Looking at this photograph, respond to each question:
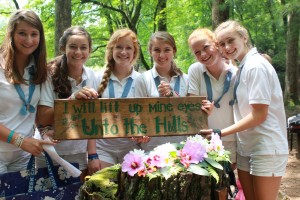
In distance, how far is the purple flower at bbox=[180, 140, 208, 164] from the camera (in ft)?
7.60

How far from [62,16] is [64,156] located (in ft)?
14.0

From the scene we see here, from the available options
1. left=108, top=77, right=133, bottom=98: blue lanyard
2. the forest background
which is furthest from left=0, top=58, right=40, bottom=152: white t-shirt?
the forest background

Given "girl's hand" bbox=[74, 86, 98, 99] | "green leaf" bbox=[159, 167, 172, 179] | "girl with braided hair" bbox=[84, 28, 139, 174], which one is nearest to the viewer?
"green leaf" bbox=[159, 167, 172, 179]

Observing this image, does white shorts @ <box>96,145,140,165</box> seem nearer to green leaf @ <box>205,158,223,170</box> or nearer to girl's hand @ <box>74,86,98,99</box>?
girl's hand @ <box>74,86,98,99</box>

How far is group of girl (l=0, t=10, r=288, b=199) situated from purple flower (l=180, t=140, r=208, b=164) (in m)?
0.44

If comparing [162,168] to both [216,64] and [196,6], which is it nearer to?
[216,64]

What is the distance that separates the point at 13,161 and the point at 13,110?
461 millimetres

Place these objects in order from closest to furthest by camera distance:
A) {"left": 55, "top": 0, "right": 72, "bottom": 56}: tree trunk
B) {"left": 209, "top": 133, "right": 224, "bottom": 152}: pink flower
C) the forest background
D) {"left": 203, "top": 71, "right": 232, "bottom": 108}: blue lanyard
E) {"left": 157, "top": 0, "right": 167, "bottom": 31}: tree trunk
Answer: {"left": 209, "top": 133, "right": 224, "bottom": 152}: pink flower → {"left": 203, "top": 71, "right": 232, "bottom": 108}: blue lanyard → {"left": 55, "top": 0, "right": 72, "bottom": 56}: tree trunk → the forest background → {"left": 157, "top": 0, "right": 167, "bottom": 31}: tree trunk

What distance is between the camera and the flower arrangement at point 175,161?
2.21 meters

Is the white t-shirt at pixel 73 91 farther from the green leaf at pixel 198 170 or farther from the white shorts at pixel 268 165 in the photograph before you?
the white shorts at pixel 268 165

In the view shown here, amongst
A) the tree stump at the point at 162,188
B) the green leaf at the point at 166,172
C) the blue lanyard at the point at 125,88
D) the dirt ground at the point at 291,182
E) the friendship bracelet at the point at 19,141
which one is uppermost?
the blue lanyard at the point at 125,88

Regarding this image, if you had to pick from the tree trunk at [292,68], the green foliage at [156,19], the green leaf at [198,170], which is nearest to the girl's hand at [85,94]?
the green leaf at [198,170]

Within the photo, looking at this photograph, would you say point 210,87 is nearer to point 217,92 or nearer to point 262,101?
point 217,92

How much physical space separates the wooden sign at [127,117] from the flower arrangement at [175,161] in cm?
31
